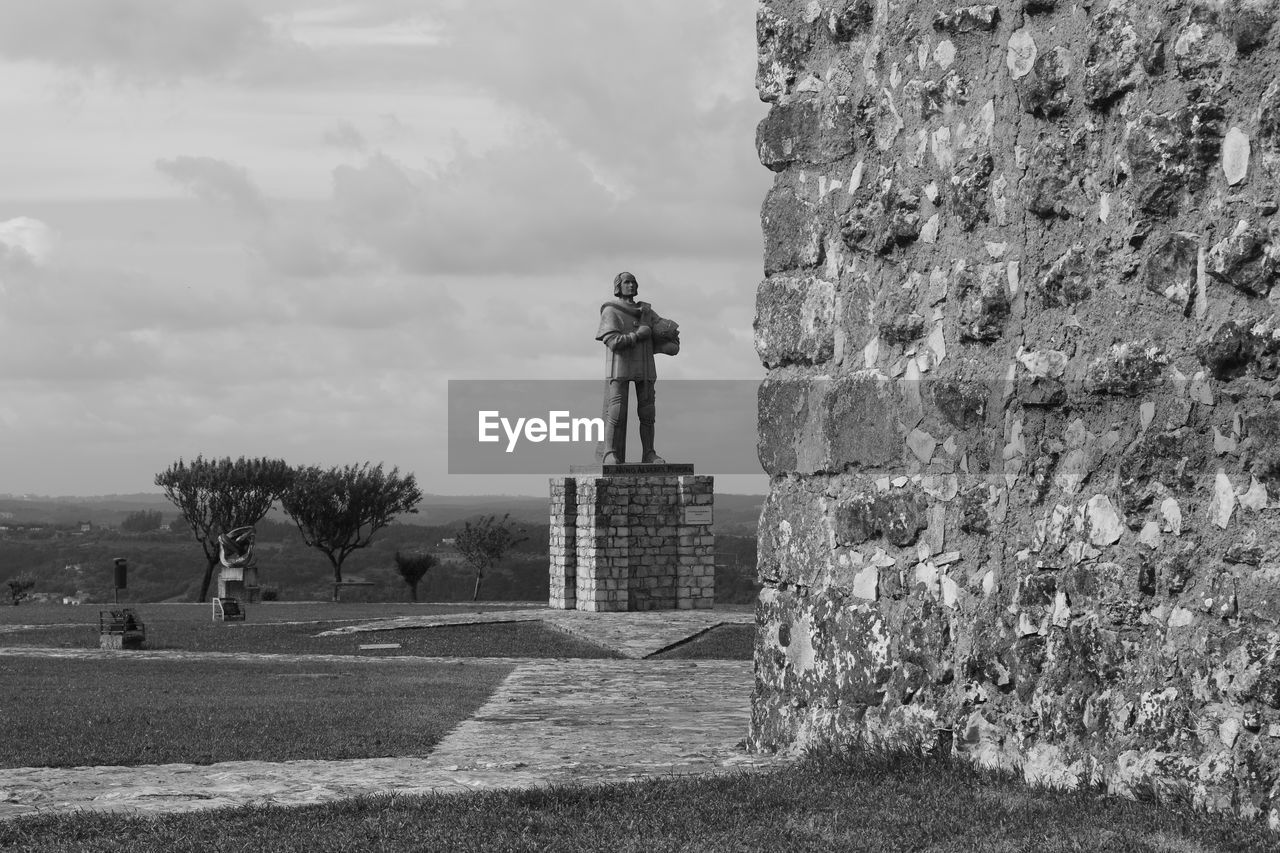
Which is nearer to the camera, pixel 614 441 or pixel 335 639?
pixel 335 639

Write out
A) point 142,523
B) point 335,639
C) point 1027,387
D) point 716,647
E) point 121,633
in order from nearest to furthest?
point 1027,387
point 716,647
point 121,633
point 335,639
point 142,523

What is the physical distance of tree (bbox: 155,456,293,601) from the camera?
39.2 meters

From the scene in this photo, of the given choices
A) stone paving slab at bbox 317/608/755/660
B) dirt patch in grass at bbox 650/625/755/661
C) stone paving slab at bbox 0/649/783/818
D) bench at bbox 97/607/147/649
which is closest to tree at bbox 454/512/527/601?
stone paving slab at bbox 317/608/755/660

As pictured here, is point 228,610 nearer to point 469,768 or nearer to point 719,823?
point 469,768

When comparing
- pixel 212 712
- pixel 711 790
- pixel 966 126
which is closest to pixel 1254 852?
pixel 711 790

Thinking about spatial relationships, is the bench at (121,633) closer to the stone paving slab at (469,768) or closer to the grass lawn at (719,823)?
the stone paving slab at (469,768)

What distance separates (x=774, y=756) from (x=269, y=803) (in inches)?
78.6

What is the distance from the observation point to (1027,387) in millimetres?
5000

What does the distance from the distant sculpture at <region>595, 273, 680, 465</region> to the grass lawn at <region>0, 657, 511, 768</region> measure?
8.49 metres

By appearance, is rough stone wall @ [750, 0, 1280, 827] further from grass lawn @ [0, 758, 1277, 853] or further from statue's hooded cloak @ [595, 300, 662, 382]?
statue's hooded cloak @ [595, 300, 662, 382]

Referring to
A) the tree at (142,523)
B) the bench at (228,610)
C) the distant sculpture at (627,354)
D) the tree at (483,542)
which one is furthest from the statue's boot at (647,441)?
the tree at (142,523)

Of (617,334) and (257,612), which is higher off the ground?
(617,334)

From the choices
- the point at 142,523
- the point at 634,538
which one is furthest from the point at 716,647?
the point at 142,523

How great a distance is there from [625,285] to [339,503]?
1772 centimetres
